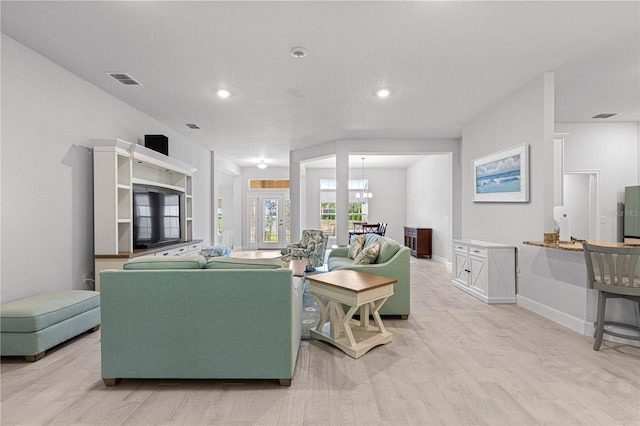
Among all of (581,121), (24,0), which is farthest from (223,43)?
(581,121)

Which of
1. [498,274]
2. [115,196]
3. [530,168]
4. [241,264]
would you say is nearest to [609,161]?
[530,168]

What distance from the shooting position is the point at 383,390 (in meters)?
2.11

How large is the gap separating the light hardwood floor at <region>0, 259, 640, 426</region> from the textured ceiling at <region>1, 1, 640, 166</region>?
108 inches

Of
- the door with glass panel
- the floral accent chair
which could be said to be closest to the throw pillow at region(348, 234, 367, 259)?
the floral accent chair

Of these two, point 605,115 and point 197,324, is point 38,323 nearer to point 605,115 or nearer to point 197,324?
point 197,324

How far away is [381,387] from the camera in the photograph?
2146 mm

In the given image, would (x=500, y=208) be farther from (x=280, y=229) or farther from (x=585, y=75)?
(x=280, y=229)

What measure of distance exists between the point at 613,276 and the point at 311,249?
14.6ft

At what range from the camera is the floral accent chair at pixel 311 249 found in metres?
6.10

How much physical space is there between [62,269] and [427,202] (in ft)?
25.7

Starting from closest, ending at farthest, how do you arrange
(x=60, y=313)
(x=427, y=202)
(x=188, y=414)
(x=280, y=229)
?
1. (x=188, y=414)
2. (x=60, y=313)
3. (x=427, y=202)
4. (x=280, y=229)

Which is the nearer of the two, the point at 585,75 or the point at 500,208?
the point at 585,75

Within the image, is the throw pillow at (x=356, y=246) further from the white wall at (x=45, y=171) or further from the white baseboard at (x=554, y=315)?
the white wall at (x=45, y=171)

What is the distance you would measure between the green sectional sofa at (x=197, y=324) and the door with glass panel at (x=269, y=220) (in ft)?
27.2
